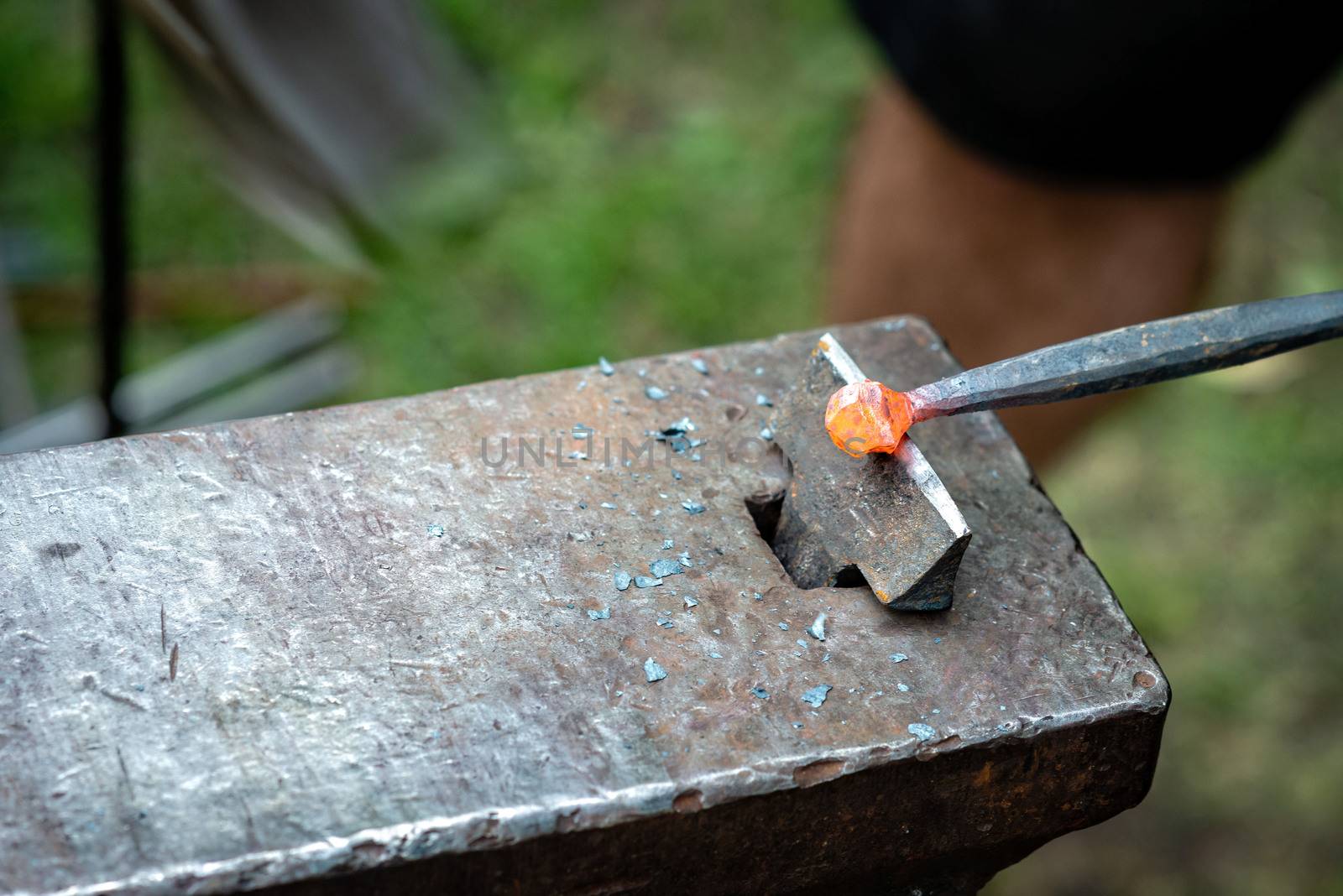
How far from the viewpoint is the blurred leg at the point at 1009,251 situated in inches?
89.7

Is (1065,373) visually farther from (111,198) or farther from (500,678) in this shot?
(111,198)

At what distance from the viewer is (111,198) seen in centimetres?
215

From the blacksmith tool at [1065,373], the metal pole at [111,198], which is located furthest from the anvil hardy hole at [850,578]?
the metal pole at [111,198]

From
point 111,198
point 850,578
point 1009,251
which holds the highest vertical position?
point 111,198

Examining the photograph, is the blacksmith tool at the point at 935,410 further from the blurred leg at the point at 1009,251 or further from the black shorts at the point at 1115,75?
the blurred leg at the point at 1009,251

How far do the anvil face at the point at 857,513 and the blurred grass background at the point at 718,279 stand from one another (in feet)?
5.53

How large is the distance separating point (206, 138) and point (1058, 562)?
6.24 feet

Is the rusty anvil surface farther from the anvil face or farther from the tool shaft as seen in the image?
the tool shaft

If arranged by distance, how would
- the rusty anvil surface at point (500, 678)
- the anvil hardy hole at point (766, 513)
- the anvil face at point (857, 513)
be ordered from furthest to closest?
the anvil hardy hole at point (766, 513) → the anvil face at point (857, 513) → the rusty anvil surface at point (500, 678)

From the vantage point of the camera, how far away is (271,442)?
3.91 ft

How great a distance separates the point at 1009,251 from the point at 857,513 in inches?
55.0

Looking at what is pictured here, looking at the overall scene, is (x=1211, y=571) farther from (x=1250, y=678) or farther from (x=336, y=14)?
(x=336, y=14)

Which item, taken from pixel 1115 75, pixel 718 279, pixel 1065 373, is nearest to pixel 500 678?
pixel 1065 373

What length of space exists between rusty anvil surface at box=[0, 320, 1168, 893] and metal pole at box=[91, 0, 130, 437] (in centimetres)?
113
